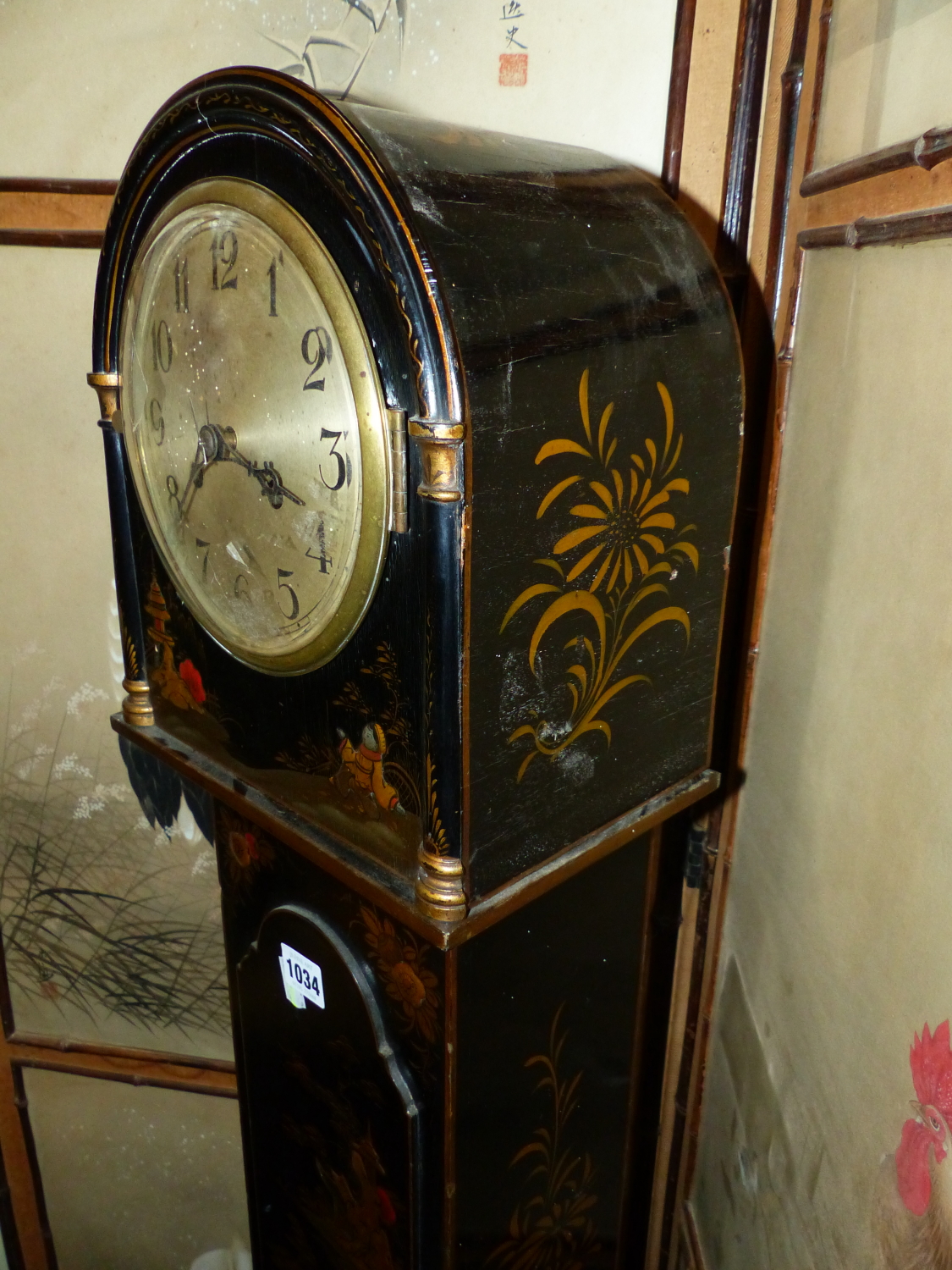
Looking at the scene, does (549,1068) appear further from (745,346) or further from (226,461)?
(745,346)

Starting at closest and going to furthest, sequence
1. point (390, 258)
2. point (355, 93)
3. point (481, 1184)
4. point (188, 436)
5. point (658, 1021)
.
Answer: point (390, 258) → point (188, 436) → point (481, 1184) → point (355, 93) → point (658, 1021)

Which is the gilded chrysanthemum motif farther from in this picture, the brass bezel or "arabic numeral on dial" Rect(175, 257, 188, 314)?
"arabic numeral on dial" Rect(175, 257, 188, 314)

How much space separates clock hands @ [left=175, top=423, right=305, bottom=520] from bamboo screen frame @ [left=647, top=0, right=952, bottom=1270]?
61 centimetres

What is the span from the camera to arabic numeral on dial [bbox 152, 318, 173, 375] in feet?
3.33

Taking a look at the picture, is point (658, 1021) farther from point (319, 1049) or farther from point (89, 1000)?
point (89, 1000)

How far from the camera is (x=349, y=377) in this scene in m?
0.82

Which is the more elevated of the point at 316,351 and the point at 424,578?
the point at 316,351

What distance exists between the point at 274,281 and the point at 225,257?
78 mm

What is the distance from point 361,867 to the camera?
0.97 meters

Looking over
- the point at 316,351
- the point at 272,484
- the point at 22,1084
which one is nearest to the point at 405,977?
the point at 272,484

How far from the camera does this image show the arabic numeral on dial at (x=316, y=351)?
832 millimetres

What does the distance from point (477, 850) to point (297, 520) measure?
1.14ft

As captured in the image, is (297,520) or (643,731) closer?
(297,520)

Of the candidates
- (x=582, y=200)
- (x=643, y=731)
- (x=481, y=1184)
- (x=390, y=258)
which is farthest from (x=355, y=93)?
(x=481, y=1184)
